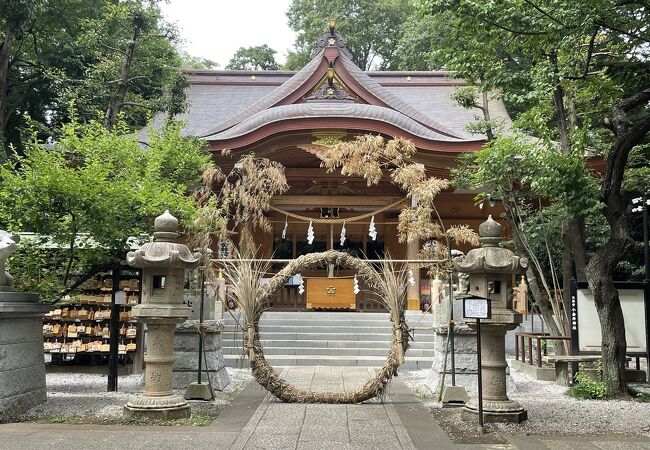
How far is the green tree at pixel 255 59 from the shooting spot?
122 ft

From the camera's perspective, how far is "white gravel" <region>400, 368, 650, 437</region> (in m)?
6.25

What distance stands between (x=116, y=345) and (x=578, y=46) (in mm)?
8052

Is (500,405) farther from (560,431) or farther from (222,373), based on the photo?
(222,373)

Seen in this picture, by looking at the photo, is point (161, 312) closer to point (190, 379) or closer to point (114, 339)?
point (190, 379)

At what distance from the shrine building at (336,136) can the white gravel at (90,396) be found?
205 inches

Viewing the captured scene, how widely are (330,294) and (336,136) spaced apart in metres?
4.17

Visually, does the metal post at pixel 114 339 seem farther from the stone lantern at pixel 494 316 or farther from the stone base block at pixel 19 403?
the stone lantern at pixel 494 316

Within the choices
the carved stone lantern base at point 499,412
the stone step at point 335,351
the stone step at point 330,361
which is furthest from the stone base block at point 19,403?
the carved stone lantern base at point 499,412

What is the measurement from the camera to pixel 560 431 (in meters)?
6.20

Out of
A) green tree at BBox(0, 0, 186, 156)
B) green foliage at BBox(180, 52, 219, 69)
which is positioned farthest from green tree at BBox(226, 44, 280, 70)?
green tree at BBox(0, 0, 186, 156)

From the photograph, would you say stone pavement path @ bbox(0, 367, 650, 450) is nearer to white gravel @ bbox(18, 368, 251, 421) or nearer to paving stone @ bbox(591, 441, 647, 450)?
paving stone @ bbox(591, 441, 647, 450)

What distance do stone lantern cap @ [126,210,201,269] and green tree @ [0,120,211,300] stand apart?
1198 millimetres

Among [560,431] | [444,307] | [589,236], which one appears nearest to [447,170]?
[589,236]

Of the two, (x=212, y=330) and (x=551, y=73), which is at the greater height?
(x=551, y=73)
